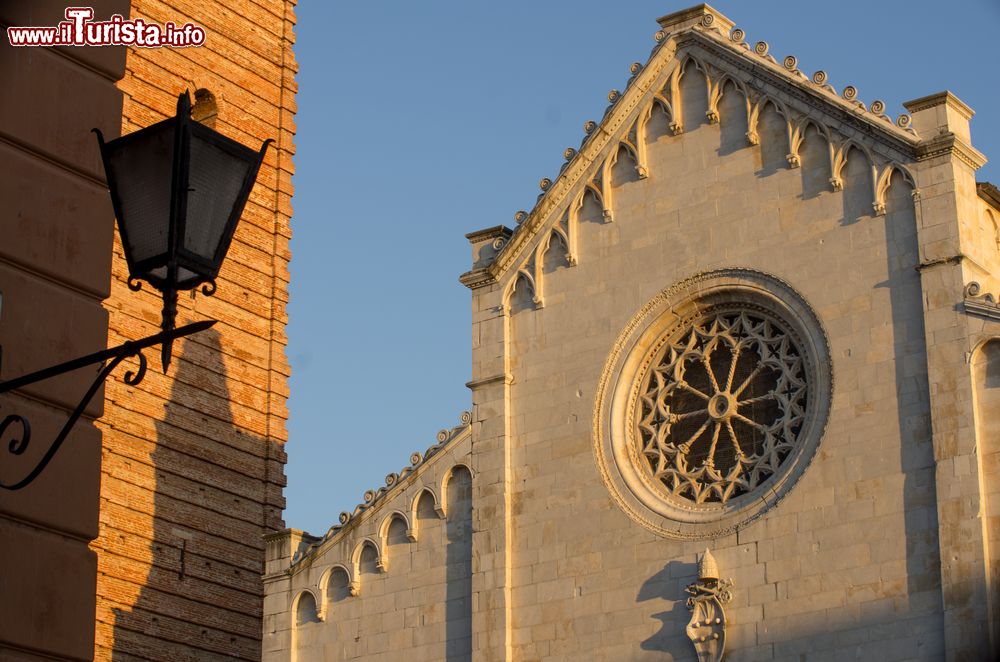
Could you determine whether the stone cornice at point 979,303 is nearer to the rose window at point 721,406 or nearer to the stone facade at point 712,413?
the stone facade at point 712,413

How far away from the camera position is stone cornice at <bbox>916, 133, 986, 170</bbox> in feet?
67.2

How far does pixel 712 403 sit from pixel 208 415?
1416 cm

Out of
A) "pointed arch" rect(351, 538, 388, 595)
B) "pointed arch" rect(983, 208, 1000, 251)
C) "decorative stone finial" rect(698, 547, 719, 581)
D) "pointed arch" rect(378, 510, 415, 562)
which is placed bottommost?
"decorative stone finial" rect(698, 547, 719, 581)

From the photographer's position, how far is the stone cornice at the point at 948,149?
2047 centimetres

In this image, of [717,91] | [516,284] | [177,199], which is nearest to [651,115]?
[717,91]

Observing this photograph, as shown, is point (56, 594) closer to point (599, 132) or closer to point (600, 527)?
point (600, 527)

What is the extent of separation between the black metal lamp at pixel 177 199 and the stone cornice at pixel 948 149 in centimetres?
1407

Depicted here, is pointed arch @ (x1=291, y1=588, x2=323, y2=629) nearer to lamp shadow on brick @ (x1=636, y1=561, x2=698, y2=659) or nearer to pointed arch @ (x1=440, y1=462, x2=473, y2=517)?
pointed arch @ (x1=440, y1=462, x2=473, y2=517)

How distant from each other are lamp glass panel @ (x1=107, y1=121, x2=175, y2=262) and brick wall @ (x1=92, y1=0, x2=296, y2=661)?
75.0 ft

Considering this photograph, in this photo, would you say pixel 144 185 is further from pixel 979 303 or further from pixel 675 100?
pixel 675 100

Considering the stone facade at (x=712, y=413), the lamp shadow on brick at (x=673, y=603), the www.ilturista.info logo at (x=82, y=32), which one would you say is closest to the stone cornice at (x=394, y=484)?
the stone facade at (x=712, y=413)

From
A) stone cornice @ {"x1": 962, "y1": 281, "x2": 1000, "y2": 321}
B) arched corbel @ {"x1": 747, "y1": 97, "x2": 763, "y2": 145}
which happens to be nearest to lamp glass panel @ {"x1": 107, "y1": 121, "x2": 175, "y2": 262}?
stone cornice @ {"x1": 962, "y1": 281, "x2": 1000, "y2": 321}

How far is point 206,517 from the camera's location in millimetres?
32969

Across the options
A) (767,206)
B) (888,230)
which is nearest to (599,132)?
(767,206)
